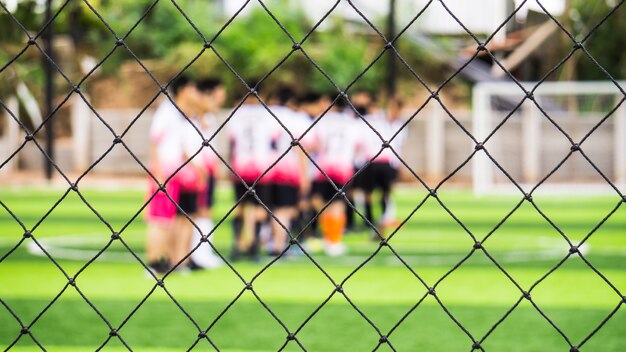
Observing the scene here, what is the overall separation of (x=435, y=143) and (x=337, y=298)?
1789cm

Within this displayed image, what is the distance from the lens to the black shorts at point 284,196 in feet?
30.8

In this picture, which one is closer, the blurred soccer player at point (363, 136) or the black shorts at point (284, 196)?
the black shorts at point (284, 196)

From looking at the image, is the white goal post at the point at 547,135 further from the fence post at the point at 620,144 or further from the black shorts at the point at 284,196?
the black shorts at the point at 284,196

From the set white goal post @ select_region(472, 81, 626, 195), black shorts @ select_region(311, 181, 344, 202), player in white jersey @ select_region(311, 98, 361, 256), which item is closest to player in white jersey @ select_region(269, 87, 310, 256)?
player in white jersey @ select_region(311, 98, 361, 256)

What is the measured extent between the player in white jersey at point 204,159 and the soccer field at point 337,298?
0.89 feet

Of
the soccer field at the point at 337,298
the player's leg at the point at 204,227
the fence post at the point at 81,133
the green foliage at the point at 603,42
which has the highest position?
the green foliage at the point at 603,42

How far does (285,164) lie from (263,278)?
61.7 inches

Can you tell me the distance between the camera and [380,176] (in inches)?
473

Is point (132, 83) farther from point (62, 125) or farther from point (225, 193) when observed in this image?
point (225, 193)

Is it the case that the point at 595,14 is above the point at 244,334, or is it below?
above

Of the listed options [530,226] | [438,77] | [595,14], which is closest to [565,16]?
[595,14]

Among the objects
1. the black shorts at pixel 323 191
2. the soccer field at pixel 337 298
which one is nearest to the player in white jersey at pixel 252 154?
the soccer field at pixel 337 298

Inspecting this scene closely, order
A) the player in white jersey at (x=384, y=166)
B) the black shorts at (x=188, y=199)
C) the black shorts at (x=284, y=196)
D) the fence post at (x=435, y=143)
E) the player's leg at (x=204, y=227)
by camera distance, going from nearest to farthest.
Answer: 1. the black shorts at (x=188, y=199)
2. the player's leg at (x=204, y=227)
3. the black shorts at (x=284, y=196)
4. the player in white jersey at (x=384, y=166)
5. the fence post at (x=435, y=143)

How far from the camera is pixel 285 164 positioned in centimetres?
941
